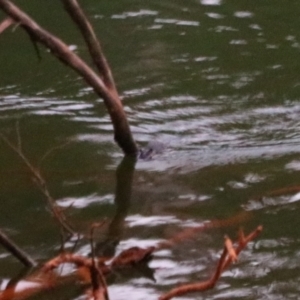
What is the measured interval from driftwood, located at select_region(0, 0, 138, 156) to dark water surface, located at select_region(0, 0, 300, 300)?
15.1 inches

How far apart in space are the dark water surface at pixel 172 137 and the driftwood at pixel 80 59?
383 mm

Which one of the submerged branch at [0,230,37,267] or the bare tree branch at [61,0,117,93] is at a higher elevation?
the bare tree branch at [61,0,117,93]

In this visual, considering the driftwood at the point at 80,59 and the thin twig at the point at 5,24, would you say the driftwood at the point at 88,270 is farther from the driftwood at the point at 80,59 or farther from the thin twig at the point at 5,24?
the thin twig at the point at 5,24

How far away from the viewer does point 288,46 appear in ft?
20.9

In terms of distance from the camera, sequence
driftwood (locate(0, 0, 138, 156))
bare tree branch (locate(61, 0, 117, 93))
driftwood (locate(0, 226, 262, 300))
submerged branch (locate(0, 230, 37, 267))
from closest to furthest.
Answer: driftwood (locate(0, 226, 262, 300)) < submerged branch (locate(0, 230, 37, 267)) < driftwood (locate(0, 0, 138, 156)) < bare tree branch (locate(61, 0, 117, 93))

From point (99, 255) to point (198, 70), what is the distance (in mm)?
2624

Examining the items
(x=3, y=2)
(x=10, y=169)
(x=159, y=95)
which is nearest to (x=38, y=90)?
(x=159, y=95)

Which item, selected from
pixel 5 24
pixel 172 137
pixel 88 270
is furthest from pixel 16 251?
pixel 172 137

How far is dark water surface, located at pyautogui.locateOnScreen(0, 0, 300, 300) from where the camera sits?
371cm

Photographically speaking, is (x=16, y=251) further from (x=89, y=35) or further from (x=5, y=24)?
(x=89, y=35)

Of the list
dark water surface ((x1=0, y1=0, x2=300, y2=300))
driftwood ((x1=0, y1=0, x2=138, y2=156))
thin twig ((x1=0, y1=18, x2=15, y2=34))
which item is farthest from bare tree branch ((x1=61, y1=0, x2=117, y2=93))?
dark water surface ((x1=0, y1=0, x2=300, y2=300))

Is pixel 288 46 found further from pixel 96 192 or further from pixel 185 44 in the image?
pixel 96 192

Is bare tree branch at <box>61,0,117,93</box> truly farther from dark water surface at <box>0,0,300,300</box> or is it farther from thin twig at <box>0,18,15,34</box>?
dark water surface at <box>0,0,300,300</box>

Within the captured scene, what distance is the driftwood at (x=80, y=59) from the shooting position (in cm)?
393
